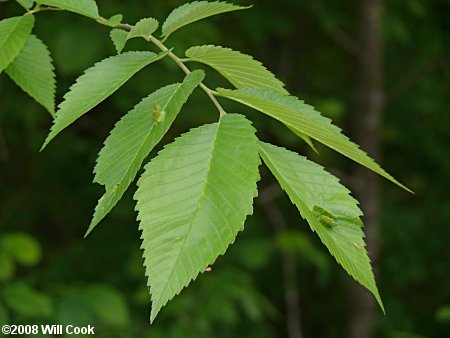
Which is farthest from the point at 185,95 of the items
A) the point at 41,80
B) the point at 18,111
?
the point at 18,111

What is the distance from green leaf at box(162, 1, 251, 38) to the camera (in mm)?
1095

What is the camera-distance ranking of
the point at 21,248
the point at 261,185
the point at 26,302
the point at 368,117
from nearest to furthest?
1. the point at 26,302
2. the point at 21,248
3. the point at 368,117
4. the point at 261,185

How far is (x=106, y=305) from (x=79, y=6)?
1.69m

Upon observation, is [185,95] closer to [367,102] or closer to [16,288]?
[16,288]

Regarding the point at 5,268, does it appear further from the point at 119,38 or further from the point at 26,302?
the point at 119,38

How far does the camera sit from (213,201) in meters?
0.84

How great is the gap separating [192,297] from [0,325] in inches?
40.9

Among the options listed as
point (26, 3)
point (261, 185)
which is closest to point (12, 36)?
point (26, 3)

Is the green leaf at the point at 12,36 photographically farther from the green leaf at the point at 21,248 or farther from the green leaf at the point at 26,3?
the green leaf at the point at 21,248

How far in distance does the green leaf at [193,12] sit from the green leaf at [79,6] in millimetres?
122

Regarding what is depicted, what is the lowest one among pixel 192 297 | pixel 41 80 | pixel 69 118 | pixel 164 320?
pixel 164 320

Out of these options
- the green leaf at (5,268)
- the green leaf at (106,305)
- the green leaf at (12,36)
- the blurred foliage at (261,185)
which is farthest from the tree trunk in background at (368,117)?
the green leaf at (12,36)

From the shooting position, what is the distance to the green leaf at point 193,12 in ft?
3.59

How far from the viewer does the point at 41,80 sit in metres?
1.34
